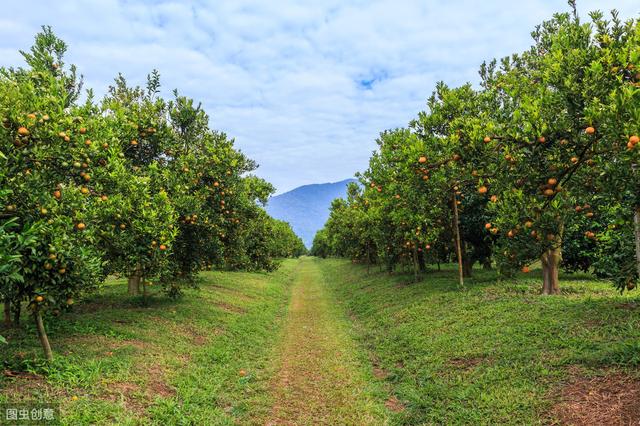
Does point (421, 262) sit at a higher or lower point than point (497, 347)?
higher

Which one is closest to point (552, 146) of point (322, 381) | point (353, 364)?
point (322, 381)

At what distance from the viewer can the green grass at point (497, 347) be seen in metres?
8.20

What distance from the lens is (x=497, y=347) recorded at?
11016 mm

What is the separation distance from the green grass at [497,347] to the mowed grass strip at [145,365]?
3.95 metres

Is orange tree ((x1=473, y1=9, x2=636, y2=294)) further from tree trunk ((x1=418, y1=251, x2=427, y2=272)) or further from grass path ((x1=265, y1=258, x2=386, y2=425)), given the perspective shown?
tree trunk ((x1=418, y1=251, x2=427, y2=272))

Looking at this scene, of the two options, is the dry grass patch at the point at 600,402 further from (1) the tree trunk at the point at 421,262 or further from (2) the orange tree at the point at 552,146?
(1) the tree trunk at the point at 421,262

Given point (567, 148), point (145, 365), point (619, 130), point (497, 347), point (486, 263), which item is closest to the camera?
point (619, 130)

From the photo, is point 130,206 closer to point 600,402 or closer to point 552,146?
point 552,146

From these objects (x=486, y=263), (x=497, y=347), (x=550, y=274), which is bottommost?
(x=497, y=347)

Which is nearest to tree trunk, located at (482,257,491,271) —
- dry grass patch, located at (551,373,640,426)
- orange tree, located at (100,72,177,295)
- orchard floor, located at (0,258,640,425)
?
orchard floor, located at (0,258,640,425)

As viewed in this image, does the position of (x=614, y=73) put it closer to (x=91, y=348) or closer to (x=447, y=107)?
(x=447, y=107)

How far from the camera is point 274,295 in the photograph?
2817 cm

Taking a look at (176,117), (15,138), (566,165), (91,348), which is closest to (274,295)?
(176,117)

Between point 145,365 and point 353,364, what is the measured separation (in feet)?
19.8
